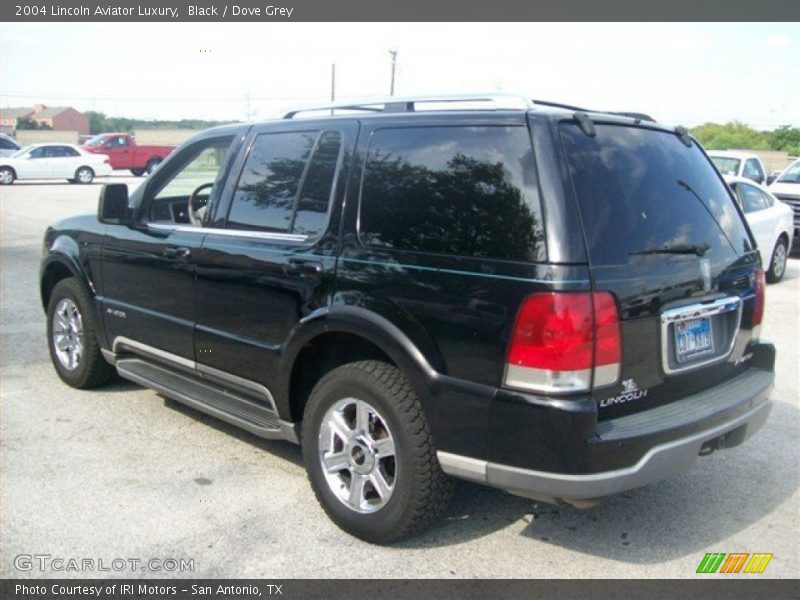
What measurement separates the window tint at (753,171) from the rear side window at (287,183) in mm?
13154

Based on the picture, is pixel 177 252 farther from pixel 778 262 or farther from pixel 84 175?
pixel 84 175

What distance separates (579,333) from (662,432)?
589 millimetres

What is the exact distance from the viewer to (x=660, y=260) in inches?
129

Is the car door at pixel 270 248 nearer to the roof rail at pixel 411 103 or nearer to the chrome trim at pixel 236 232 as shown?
the chrome trim at pixel 236 232

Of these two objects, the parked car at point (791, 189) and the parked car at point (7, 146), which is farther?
the parked car at point (7, 146)

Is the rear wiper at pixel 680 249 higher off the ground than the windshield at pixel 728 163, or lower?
lower

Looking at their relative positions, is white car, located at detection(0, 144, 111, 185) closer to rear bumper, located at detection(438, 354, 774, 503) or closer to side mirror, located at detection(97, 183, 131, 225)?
side mirror, located at detection(97, 183, 131, 225)

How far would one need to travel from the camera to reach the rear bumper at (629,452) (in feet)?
9.79

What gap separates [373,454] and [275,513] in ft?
2.36

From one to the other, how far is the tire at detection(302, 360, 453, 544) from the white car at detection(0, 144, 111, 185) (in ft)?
96.6

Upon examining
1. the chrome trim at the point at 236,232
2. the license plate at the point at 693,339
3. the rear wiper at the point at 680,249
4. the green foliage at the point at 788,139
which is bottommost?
the license plate at the point at 693,339

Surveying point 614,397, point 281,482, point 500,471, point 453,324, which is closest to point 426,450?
point 500,471

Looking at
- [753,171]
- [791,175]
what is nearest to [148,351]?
[791,175]
